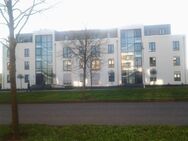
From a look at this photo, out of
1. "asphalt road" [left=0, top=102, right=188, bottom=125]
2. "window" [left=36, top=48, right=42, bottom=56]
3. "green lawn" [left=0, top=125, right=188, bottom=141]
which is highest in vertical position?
"window" [left=36, top=48, right=42, bottom=56]

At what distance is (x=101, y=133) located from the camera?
36.4 feet

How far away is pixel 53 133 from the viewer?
11.4 meters

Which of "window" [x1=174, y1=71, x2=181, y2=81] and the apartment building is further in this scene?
the apartment building

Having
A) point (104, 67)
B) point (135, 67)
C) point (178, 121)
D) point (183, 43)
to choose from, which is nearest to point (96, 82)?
point (104, 67)

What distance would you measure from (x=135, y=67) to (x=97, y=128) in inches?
2461

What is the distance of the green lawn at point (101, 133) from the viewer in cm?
1021

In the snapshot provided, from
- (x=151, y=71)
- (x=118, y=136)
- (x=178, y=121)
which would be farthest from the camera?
(x=151, y=71)

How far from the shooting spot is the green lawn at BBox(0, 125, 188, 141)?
33.5 feet

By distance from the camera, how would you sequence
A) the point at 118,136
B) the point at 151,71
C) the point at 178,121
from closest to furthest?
the point at 118,136 → the point at 178,121 → the point at 151,71

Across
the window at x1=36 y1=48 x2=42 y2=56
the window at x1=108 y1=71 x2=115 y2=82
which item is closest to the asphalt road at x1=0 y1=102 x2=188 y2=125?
the window at x1=108 y1=71 x2=115 y2=82

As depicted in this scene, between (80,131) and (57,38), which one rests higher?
(57,38)

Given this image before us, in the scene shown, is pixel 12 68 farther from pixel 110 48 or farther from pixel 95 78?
pixel 110 48

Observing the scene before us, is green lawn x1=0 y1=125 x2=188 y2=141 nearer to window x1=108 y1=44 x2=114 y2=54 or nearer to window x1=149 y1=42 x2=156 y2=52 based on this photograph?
window x1=149 y1=42 x2=156 y2=52

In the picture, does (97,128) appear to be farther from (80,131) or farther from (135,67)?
(135,67)
